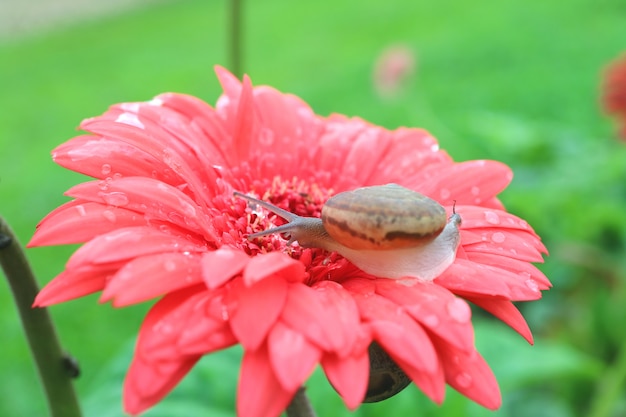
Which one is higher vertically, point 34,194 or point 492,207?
point 492,207

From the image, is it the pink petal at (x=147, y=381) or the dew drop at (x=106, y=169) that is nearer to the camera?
the pink petal at (x=147, y=381)

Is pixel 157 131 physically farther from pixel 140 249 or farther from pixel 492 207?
pixel 492 207

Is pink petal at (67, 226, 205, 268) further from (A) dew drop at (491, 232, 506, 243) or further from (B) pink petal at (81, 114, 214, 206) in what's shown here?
(A) dew drop at (491, 232, 506, 243)

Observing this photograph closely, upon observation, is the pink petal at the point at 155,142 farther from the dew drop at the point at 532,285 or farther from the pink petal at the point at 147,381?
the dew drop at the point at 532,285

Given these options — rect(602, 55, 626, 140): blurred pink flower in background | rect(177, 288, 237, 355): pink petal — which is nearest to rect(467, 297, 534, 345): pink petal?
rect(177, 288, 237, 355): pink petal

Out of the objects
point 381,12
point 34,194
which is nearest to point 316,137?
point 34,194

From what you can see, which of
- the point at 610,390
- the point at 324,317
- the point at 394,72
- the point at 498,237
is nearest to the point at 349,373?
the point at 324,317

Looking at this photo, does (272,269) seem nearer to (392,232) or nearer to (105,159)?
(392,232)

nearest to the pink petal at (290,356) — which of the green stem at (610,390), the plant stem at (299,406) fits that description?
the plant stem at (299,406)
